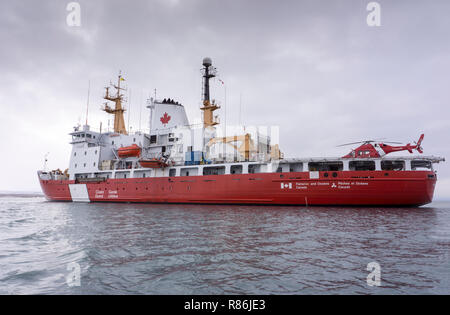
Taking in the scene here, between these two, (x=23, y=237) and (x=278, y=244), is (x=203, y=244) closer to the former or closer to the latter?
(x=278, y=244)

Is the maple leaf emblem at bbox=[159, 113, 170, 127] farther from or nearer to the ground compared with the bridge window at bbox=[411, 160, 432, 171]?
farther from the ground

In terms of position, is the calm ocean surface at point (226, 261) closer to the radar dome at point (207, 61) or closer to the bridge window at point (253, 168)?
the bridge window at point (253, 168)

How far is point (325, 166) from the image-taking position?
22125mm

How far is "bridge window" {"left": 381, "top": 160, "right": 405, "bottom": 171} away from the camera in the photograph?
2048 centimetres

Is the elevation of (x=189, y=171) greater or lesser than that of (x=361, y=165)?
lesser

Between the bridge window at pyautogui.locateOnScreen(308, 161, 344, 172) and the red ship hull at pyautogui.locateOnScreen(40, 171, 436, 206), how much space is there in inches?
49.6

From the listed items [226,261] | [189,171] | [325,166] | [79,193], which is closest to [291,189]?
[325,166]

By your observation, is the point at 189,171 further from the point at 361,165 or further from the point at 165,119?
the point at 361,165

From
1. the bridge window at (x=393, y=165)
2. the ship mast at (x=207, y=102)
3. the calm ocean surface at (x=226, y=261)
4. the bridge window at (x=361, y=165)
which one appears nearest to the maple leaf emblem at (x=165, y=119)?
the ship mast at (x=207, y=102)

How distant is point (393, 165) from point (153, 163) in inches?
915

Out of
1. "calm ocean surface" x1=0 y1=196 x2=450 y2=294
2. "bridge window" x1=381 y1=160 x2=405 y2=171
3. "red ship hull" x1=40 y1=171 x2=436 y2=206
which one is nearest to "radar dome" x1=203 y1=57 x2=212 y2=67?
"red ship hull" x1=40 y1=171 x2=436 y2=206

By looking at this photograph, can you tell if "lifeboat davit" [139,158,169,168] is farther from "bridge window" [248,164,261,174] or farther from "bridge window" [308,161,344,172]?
"bridge window" [308,161,344,172]

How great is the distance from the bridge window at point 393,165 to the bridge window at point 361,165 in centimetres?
80

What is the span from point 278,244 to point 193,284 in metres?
3.98
